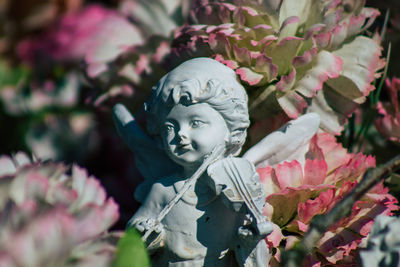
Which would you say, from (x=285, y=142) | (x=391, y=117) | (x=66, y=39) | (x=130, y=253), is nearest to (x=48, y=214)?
(x=130, y=253)

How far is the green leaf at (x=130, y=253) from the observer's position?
43cm

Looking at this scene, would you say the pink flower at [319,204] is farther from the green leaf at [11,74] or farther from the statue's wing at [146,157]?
the green leaf at [11,74]

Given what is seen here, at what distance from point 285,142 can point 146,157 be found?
154 millimetres

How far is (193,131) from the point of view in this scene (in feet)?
1.85

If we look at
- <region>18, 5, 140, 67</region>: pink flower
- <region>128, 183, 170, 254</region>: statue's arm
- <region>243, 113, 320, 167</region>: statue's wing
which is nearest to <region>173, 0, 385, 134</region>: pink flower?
<region>243, 113, 320, 167</region>: statue's wing

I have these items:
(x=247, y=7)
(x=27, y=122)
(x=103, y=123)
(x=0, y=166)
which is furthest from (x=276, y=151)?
(x=27, y=122)

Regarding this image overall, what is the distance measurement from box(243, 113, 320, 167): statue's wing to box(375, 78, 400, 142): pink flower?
0.39ft

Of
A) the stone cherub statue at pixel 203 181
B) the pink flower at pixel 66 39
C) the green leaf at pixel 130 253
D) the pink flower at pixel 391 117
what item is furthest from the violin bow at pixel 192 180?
the pink flower at pixel 66 39

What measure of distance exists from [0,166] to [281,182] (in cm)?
27

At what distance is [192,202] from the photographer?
1.91 feet

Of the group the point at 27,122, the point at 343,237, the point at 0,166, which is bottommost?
the point at 27,122

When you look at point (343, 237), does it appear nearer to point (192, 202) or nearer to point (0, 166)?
point (192, 202)

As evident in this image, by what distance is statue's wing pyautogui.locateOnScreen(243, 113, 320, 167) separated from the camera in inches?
24.4

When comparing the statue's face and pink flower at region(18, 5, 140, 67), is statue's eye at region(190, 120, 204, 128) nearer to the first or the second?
the statue's face
